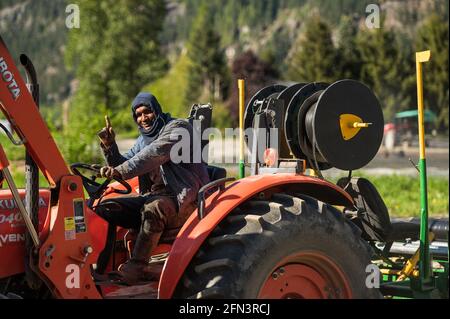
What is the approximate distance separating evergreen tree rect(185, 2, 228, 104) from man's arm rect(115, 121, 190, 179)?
177ft

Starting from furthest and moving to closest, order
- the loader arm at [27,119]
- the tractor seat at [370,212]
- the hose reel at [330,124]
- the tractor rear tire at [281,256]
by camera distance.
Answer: the tractor seat at [370,212]
the hose reel at [330,124]
the tractor rear tire at [281,256]
the loader arm at [27,119]

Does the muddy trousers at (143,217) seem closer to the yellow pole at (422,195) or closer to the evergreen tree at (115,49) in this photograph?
the yellow pole at (422,195)

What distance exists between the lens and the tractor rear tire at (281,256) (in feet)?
13.2

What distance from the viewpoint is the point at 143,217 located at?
187 inches

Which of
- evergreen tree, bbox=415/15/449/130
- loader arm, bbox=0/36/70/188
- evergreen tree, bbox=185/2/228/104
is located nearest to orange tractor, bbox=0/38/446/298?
loader arm, bbox=0/36/70/188

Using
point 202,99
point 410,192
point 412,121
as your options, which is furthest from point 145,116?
point 202,99

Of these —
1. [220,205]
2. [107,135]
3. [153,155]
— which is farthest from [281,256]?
[107,135]

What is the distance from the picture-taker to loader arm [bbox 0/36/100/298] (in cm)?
394

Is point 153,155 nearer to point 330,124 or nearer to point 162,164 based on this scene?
point 162,164

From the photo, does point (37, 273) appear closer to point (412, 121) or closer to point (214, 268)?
point (214, 268)

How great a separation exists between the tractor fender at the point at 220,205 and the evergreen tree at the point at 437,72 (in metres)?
36.3

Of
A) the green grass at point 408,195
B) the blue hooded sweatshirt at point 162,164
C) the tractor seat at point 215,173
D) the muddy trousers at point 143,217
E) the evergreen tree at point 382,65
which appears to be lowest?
the green grass at point 408,195

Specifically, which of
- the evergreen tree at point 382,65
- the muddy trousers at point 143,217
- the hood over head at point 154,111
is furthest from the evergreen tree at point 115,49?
the muddy trousers at point 143,217

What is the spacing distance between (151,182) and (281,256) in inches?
55.4
